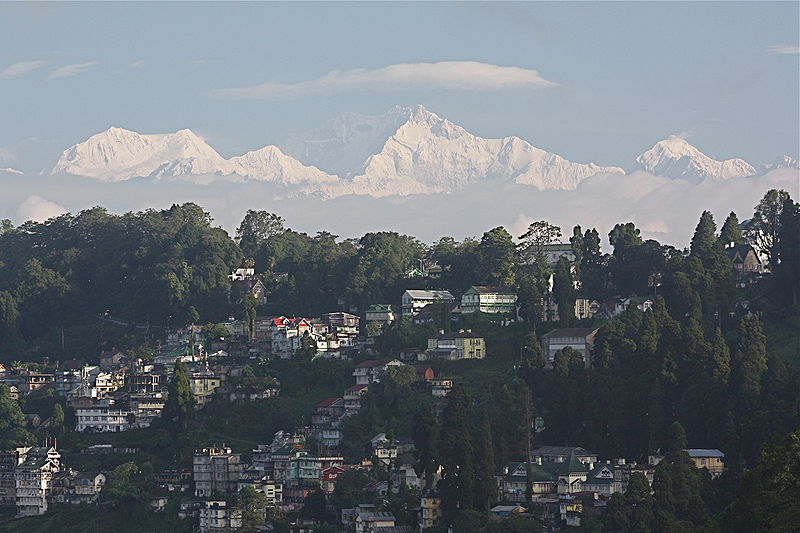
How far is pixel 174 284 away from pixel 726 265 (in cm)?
2960

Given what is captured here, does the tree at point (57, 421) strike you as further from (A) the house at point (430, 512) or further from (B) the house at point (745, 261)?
(B) the house at point (745, 261)

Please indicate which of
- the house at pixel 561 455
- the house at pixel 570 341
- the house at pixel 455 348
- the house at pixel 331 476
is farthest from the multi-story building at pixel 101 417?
the house at pixel 561 455

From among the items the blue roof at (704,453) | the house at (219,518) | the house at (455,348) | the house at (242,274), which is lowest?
the house at (219,518)

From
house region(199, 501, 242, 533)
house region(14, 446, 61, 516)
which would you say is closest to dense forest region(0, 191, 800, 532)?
house region(14, 446, 61, 516)

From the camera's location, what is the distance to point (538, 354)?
70.4 m

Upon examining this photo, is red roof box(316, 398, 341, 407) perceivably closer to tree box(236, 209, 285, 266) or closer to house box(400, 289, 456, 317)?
house box(400, 289, 456, 317)

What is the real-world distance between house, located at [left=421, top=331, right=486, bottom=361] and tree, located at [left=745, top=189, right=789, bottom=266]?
13684mm

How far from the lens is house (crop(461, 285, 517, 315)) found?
82.4m

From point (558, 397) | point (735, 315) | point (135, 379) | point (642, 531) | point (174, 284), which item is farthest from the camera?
point (174, 284)

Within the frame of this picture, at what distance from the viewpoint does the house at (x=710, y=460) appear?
6024 centimetres

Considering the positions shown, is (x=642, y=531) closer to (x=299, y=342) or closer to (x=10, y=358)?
(x=299, y=342)

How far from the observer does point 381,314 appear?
279 ft

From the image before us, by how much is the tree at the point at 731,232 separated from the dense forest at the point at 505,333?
0.28ft

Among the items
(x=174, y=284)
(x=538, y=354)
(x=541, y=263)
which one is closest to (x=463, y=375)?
(x=538, y=354)
